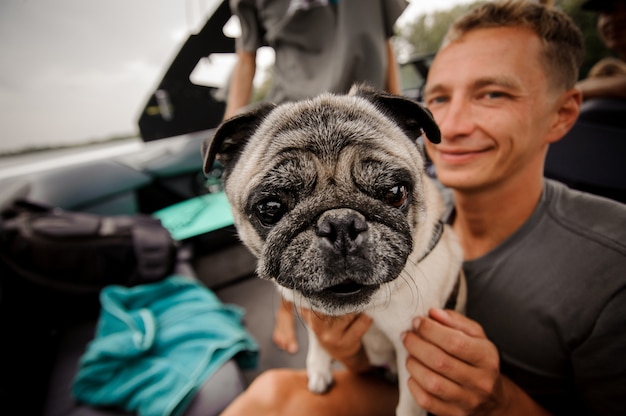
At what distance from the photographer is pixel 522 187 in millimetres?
1146

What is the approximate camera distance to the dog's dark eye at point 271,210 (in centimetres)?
77

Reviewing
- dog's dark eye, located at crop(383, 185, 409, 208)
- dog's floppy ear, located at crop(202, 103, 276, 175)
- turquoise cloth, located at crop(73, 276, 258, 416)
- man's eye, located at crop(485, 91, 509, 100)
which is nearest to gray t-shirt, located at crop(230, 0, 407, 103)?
dog's floppy ear, located at crop(202, 103, 276, 175)

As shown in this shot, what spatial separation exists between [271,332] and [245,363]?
0.77m

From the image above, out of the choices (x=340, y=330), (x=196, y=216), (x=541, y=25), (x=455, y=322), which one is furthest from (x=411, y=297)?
(x=196, y=216)

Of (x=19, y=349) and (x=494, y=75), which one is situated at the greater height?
(x=494, y=75)

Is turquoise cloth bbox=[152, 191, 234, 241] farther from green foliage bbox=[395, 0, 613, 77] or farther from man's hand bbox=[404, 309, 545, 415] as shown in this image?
man's hand bbox=[404, 309, 545, 415]

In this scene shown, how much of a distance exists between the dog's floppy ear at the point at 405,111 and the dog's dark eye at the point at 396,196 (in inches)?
6.8

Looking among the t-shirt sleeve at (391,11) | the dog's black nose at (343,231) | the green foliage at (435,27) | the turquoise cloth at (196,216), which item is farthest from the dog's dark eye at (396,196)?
the turquoise cloth at (196,216)

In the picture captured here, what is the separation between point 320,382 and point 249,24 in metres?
1.98

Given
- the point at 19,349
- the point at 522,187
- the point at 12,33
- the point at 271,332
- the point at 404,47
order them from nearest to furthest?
the point at 522,187 < the point at 404,47 < the point at 19,349 < the point at 271,332 < the point at 12,33

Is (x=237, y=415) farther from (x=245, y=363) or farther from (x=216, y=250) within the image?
(x=216, y=250)

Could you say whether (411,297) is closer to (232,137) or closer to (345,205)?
(345,205)

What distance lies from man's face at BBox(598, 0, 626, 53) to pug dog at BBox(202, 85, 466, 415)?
2.38 m

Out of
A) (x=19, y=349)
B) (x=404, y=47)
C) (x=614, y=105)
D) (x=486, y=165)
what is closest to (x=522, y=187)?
(x=486, y=165)
